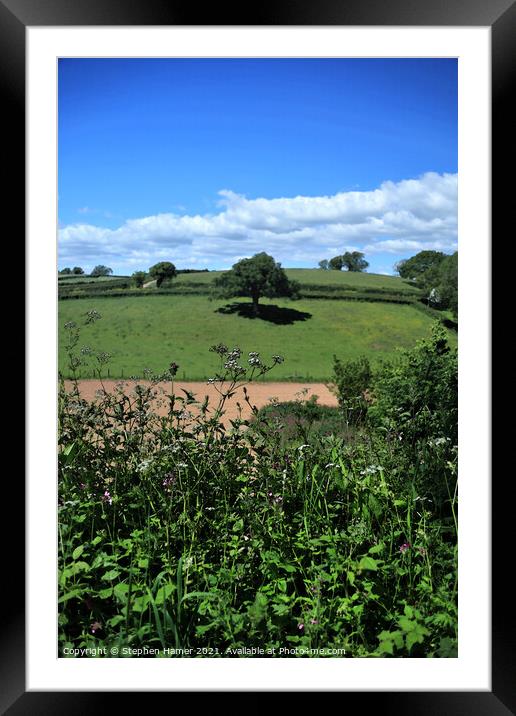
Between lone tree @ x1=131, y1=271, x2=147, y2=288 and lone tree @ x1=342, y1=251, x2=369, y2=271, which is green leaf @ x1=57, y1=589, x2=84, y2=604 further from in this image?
lone tree @ x1=131, y1=271, x2=147, y2=288

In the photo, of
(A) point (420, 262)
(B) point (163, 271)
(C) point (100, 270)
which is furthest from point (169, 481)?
(B) point (163, 271)

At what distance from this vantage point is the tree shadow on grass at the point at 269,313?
8891 millimetres

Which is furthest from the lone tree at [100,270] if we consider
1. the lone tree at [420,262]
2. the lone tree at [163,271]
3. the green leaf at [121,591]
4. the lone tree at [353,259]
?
the lone tree at [163,271]

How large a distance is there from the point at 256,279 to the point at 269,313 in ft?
6.00

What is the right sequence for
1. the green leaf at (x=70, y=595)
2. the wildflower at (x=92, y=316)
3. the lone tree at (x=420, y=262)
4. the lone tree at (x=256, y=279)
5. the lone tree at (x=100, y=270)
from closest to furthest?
the green leaf at (x=70, y=595)
the wildflower at (x=92, y=316)
the lone tree at (x=100, y=270)
the lone tree at (x=420, y=262)
the lone tree at (x=256, y=279)

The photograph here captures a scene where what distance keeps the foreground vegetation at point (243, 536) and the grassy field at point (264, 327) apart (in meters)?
5.62

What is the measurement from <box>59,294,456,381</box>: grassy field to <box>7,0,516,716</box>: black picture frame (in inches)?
251

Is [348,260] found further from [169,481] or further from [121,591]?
[121,591]

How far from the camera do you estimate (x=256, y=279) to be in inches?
280

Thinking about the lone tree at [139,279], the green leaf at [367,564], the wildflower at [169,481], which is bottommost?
the green leaf at [367,564]

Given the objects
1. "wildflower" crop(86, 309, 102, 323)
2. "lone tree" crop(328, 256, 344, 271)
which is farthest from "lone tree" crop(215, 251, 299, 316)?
"wildflower" crop(86, 309, 102, 323)

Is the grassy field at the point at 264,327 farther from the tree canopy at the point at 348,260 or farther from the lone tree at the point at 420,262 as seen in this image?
the lone tree at the point at 420,262
